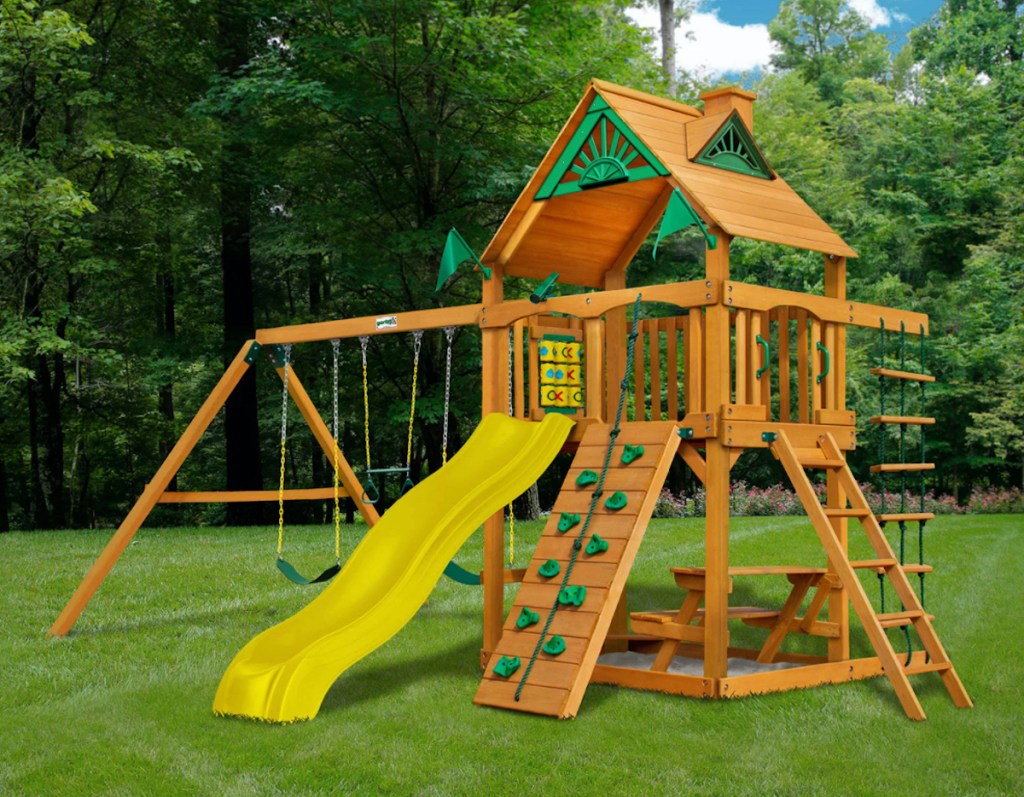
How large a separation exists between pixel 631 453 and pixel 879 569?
1.83 metres

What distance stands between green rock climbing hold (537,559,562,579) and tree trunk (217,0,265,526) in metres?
12.7

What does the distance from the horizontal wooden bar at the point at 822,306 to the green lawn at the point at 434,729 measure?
2465 millimetres

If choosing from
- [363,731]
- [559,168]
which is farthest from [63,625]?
[559,168]

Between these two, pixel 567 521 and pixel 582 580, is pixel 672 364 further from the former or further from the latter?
pixel 582 580

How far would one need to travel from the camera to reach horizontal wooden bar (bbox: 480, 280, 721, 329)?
7.28 m

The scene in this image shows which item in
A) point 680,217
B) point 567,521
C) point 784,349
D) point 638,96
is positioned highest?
point 638,96

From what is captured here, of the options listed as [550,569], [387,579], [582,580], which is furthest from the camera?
[387,579]

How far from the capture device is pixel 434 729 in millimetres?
6465

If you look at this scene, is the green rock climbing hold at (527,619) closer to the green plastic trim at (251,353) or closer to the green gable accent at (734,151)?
the green gable accent at (734,151)

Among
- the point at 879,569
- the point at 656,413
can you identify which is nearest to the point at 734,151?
the point at 656,413

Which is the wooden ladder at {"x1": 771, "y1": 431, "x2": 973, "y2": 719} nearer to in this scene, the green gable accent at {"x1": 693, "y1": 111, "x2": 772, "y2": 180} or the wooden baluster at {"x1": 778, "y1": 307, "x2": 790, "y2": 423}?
the wooden baluster at {"x1": 778, "y1": 307, "x2": 790, "y2": 423}

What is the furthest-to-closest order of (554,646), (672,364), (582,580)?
(672,364), (582,580), (554,646)

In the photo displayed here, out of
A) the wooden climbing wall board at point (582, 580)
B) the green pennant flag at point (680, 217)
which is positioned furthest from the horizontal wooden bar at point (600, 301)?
the wooden climbing wall board at point (582, 580)

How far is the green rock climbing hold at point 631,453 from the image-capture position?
24.5 ft
